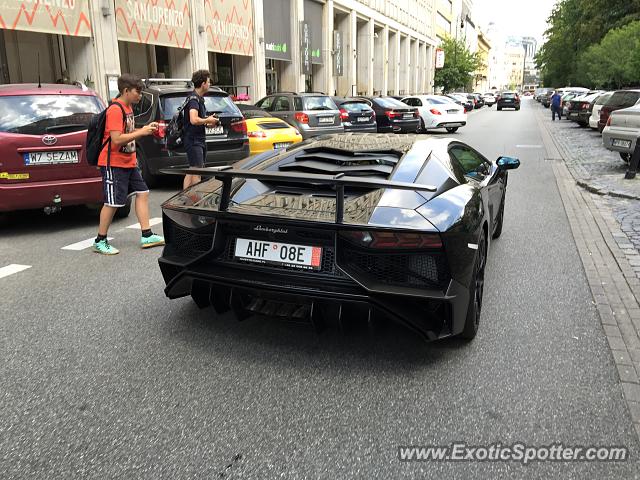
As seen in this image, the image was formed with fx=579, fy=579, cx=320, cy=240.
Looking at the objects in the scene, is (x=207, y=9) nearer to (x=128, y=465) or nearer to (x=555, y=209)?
(x=555, y=209)

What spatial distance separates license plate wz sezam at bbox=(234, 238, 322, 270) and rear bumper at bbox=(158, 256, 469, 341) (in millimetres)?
86

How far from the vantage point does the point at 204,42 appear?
862 inches

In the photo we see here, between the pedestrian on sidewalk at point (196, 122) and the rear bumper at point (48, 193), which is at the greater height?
the pedestrian on sidewalk at point (196, 122)

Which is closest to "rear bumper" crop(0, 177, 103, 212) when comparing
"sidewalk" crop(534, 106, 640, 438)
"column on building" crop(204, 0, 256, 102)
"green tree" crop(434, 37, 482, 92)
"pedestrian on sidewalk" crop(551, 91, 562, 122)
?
"sidewalk" crop(534, 106, 640, 438)

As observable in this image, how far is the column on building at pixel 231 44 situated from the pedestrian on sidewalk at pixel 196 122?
15.3 meters

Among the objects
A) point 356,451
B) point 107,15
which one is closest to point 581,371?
point 356,451

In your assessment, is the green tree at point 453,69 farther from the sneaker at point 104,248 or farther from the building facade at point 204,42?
the sneaker at point 104,248

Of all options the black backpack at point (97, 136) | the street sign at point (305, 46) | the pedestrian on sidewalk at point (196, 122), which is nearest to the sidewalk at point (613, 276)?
the black backpack at point (97, 136)

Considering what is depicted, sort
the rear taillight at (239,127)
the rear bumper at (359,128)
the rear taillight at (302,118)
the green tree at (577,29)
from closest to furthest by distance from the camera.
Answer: the rear taillight at (239,127), the rear taillight at (302,118), the rear bumper at (359,128), the green tree at (577,29)

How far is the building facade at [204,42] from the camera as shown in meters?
16.6

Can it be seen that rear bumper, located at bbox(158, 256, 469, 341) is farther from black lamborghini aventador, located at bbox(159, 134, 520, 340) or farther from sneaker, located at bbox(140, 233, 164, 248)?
sneaker, located at bbox(140, 233, 164, 248)

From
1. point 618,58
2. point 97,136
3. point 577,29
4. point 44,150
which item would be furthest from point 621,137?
point 577,29

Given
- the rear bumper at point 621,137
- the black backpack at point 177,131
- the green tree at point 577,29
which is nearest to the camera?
the black backpack at point 177,131

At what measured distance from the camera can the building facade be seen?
16.6 meters
